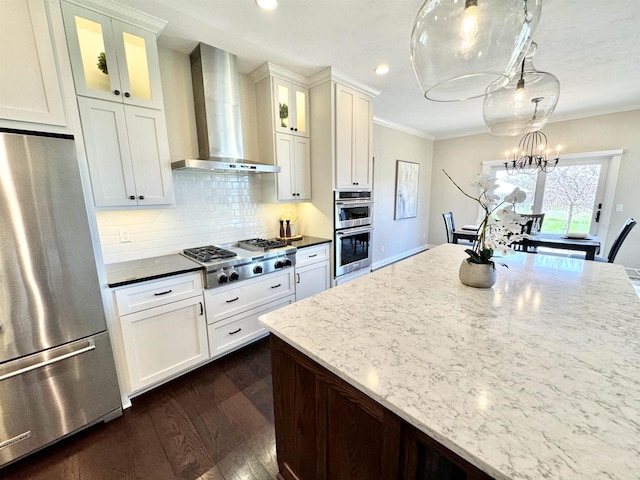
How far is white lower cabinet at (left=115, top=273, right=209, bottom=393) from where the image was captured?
1726 millimetres

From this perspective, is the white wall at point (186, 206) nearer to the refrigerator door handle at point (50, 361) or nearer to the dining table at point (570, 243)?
the refrigerator door handle at point (50, 361)

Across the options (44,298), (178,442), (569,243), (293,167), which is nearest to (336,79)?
(293,167)

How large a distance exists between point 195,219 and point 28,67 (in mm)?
1401

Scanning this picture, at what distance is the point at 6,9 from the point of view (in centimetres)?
121

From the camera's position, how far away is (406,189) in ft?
17.3

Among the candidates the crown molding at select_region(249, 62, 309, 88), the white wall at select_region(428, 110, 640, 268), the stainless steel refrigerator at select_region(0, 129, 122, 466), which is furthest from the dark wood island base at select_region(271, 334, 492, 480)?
the white wall at select_region(428, 110, 640, 268)

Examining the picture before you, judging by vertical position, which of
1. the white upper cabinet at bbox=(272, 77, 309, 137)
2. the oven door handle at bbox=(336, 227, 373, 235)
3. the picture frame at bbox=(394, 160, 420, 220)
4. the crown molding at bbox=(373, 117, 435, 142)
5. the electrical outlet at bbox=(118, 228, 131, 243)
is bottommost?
the oven door handle at bbox=(336, 227, 373, 235)

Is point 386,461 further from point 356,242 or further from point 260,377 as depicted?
point 356,242

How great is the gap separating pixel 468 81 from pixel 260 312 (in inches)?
87.7

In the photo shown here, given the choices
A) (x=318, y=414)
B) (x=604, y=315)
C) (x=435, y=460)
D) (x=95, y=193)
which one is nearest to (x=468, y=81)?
(x=604, y=315)

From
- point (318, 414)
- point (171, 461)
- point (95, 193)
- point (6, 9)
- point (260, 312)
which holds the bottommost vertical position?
point (171, 461)

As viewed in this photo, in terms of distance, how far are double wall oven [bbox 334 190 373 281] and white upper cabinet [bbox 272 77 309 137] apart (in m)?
0.84

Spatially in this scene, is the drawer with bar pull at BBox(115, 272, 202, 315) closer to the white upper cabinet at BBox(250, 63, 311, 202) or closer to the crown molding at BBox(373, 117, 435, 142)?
the white upper cabinet at BBox(250, 63, 311, 202)

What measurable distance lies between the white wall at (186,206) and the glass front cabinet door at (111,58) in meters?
0.30
